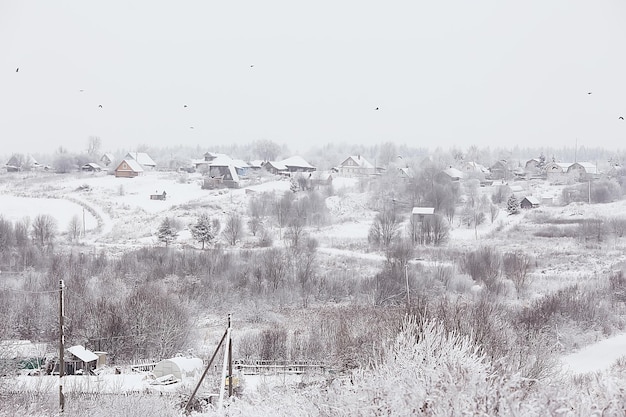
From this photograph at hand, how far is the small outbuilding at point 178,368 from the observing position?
747 inches

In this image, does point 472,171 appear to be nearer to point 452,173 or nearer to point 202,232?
point 452,173

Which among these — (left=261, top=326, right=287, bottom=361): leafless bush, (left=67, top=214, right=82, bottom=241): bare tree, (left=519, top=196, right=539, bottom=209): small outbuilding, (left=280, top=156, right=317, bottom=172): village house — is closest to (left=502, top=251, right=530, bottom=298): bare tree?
(left=261, top=326, right=287, bottom=361): leafless bush

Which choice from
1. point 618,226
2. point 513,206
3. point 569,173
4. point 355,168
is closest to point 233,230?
point 513,206

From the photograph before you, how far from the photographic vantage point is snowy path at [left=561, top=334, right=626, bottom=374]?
70.2ft

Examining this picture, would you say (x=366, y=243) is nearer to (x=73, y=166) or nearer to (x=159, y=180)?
(x=159, y=180)

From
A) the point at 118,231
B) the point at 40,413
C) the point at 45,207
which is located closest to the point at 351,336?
the point at 40,413

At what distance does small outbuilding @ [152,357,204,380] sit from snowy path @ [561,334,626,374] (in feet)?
39.3

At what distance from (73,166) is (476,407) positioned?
79551 mm

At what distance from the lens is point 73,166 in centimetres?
7962

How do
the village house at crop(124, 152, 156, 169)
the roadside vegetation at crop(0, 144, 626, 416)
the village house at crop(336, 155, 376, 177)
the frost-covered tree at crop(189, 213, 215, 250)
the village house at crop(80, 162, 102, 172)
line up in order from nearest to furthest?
the roadside vegetation at crop(0, 144, 626, 416), the frost-covered tree at crop(189, 213, 215, 250), the village house at crop(80, 162, 102, 172), the village house at crop(336, 155, 376, 177), the village house at crop(124, 152, 156, 169)

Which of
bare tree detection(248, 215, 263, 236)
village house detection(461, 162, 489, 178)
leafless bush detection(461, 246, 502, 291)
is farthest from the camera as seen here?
village house detection(461, 162, 489, 178)

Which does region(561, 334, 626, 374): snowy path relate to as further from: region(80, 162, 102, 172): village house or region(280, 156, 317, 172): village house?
region(80, 162, 102, 172): village house

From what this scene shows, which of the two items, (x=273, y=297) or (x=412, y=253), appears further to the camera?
(x=412, y=253)

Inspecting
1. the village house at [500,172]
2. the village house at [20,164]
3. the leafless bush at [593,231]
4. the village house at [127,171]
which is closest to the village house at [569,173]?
the village house at [500,172]
